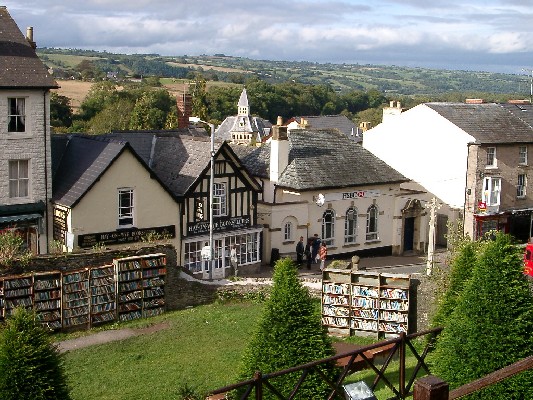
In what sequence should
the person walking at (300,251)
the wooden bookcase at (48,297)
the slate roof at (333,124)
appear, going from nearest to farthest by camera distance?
the wooden bookcase at (48,297) → the person walking at (300,251) → the slate roof at (333,124)

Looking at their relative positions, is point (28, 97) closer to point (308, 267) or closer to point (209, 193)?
point (209, 193)

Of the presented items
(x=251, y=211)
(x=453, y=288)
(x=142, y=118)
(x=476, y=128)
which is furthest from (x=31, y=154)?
(x=142, y=118)

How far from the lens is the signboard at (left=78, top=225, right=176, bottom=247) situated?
93.2ft

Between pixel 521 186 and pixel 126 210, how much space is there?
26244 mm

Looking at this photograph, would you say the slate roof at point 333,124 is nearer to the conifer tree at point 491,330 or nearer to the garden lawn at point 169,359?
the garden lawn at point 169,359

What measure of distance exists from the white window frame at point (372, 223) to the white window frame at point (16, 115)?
60.1 ft

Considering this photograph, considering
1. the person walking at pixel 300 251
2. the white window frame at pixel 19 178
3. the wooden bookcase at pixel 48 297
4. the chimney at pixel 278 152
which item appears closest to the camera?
the wooden bookcase at pixel 48 297

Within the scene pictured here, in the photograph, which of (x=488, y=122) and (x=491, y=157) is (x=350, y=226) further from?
(x=488, y=122)

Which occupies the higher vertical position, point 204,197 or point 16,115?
point 16,115

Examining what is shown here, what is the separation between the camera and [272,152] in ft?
121

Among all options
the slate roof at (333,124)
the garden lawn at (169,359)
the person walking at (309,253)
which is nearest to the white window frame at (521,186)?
the person walking at (309,253)

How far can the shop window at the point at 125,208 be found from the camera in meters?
29.1

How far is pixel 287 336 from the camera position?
44.3 feet

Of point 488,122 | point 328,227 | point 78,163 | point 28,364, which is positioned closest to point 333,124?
point 488,122
